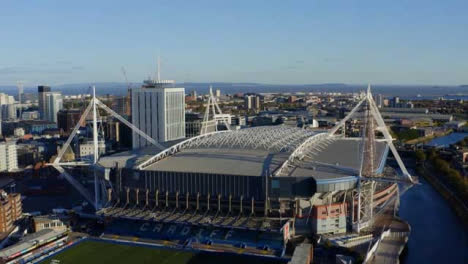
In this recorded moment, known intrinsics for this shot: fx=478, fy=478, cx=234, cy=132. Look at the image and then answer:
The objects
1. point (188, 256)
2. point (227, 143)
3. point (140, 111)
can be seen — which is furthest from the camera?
point (140, 111)

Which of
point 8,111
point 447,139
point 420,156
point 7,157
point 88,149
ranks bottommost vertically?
point 447,139

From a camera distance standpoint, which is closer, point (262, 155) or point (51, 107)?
point (262, 155)

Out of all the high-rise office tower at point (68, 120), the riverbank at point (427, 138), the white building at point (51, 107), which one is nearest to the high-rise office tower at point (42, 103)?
the white building at point (51, 107)

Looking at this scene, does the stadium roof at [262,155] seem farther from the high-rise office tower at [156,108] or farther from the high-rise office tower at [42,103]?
the high-rise office tower at [42,103]

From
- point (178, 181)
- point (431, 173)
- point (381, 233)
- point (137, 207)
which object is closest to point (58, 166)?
point (137, 207)

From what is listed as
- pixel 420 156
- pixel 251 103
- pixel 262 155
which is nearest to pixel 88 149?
pixel 262 155

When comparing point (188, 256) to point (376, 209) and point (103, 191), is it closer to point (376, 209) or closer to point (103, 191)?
point (103, 191)

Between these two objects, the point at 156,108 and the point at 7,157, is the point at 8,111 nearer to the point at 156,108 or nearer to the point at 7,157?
the point at 7,157
